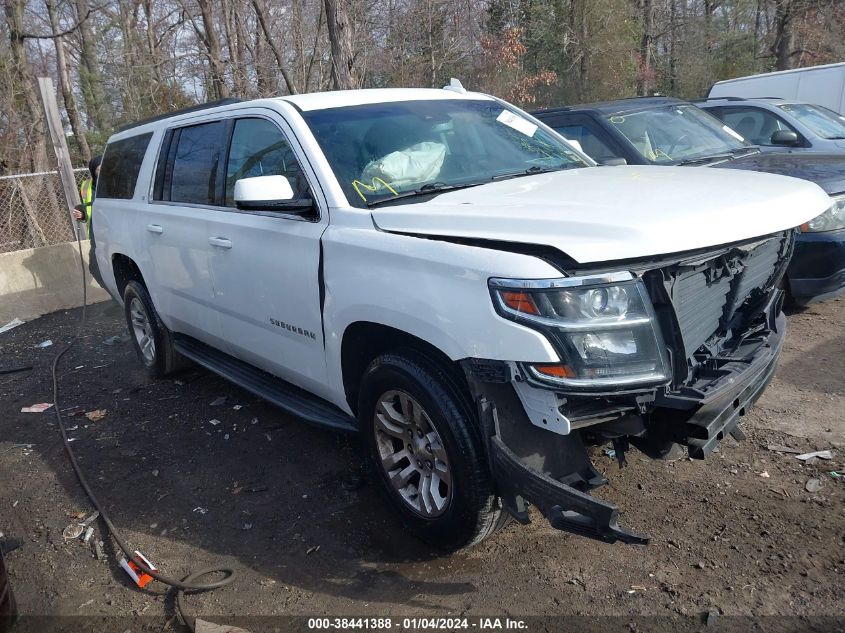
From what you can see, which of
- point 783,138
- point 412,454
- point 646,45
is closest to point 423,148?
point 412,454

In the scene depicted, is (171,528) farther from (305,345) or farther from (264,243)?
(264,243)

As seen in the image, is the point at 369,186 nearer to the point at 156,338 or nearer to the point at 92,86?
the point at 156,338

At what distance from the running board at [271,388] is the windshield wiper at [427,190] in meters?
1.12

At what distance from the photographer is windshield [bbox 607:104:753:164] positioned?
6.55 meters

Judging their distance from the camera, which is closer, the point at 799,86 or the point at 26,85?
the point at 799,86

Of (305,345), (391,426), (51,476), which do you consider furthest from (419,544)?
(51,476)

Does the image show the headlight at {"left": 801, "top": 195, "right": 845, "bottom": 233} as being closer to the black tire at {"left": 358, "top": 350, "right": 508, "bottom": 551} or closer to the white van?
the black tire at {"left": 358, "top": 350, "right": 508, "bottom": 551}


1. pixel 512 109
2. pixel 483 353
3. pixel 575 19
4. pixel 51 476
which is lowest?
pixel 51 476

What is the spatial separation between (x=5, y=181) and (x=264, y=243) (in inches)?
317

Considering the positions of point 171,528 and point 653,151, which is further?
point 653,151

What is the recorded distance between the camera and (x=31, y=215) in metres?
9.73

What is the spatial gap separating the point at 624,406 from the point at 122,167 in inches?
191

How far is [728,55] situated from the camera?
2764 cm

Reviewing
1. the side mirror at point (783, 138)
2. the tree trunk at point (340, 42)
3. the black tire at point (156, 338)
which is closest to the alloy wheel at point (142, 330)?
the black tire at point (156, 338)
